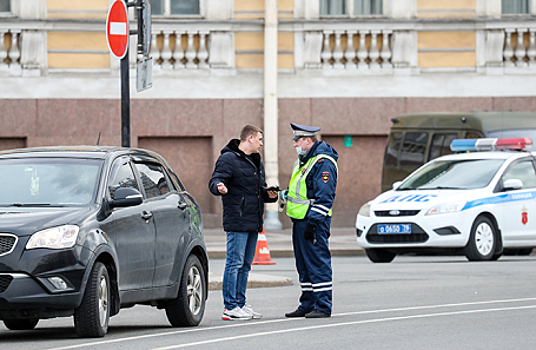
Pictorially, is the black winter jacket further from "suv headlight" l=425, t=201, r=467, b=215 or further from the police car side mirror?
the police car side mirror

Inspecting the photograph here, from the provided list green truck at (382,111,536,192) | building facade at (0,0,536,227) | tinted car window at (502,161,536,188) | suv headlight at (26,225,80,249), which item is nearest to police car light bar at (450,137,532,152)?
tinted car window at (502,161,536,188)

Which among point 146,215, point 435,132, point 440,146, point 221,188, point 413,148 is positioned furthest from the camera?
point 413,148

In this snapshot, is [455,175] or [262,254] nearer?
[455,175]

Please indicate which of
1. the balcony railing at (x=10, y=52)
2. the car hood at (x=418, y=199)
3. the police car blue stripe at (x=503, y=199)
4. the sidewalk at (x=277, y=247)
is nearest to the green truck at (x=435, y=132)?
the sidewalk at (x=277, y=247)

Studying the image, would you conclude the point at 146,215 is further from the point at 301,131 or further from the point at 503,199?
the point at 503,199

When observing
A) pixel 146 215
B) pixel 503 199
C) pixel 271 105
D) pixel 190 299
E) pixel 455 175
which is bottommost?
pixel 190 299

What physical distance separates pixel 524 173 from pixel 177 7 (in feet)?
34.4

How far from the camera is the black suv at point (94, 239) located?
813cm

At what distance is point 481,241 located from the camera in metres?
17.0

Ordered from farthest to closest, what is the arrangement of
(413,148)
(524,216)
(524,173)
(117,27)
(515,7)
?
(515,7), (413,148), (524,173), (524,216), (117,27)

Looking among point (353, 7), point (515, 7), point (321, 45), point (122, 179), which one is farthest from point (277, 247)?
point (122, 179)

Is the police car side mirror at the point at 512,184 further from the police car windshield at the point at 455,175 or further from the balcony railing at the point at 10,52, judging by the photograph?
the balcony railing at the point at 10,52

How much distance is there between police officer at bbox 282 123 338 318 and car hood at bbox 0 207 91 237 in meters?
2.55

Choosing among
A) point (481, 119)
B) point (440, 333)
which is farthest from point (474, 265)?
point (440, 333)
